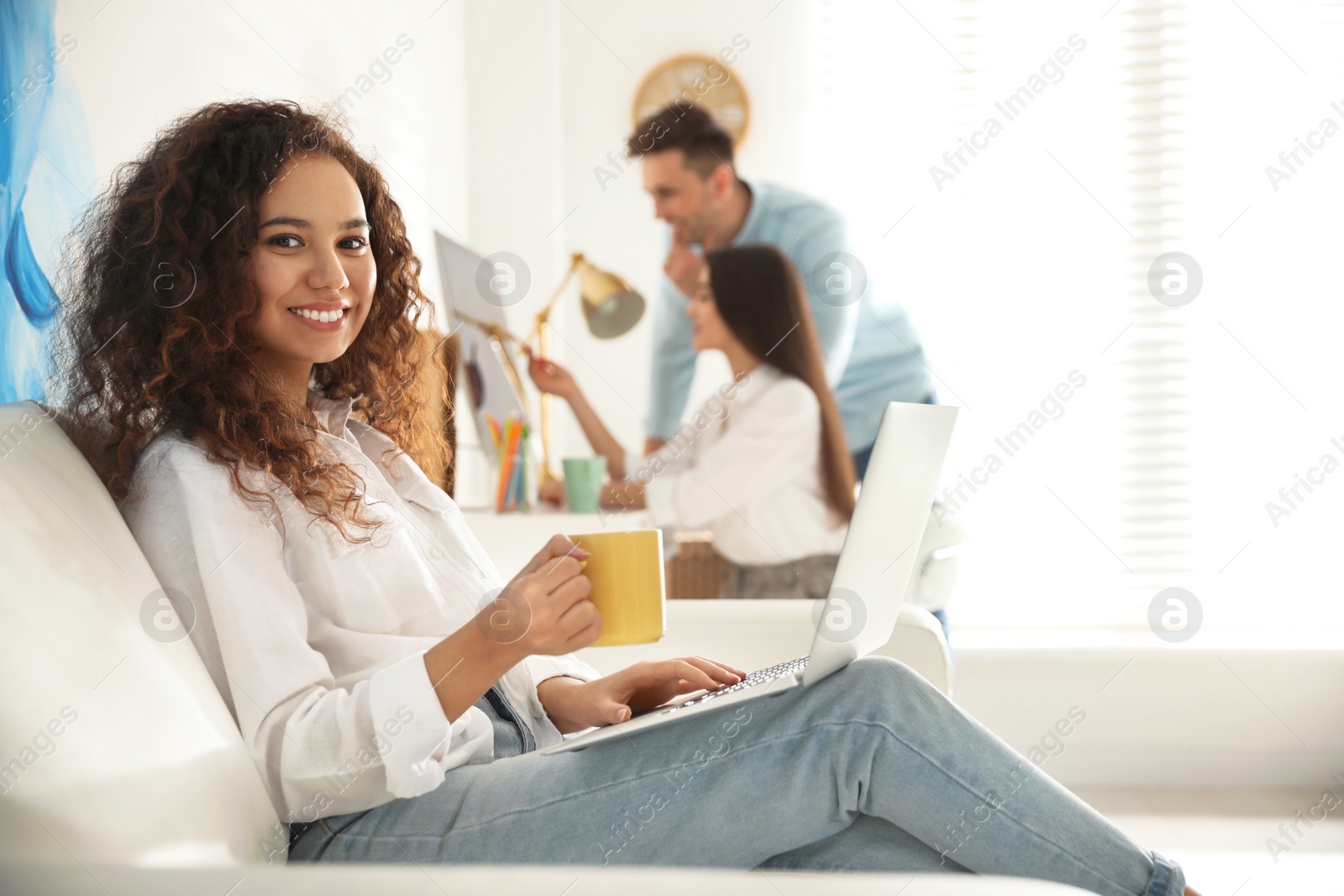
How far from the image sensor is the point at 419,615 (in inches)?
41.9

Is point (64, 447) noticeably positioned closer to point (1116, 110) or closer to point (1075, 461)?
point (1075, 461)

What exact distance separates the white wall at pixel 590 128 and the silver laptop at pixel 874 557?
90.2 inches

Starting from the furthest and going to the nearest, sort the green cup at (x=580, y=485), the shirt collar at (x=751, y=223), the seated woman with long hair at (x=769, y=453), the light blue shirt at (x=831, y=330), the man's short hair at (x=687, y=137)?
the man's short hair at (x=687, y=137)
the shirt collar at (x=751, y=223)
the light blue shirt at (x=831, y=330)
the green cup at (x=580, y=485)
the seated woman with long hair at (x=769, y=453)

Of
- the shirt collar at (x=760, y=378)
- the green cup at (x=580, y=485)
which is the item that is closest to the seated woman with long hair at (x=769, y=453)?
the shirt collar at (x=760, y=378)

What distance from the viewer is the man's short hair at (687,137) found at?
125 inches

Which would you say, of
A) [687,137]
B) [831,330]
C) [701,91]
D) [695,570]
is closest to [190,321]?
[695,570]

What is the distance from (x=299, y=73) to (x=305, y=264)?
1085mm

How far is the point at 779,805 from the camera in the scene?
897 mm

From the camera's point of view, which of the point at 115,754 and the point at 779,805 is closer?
the point at 115,754

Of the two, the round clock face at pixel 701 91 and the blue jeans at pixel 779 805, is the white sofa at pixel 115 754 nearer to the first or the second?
the blue jeans at pixel 779 805

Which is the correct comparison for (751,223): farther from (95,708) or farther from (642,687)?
(95,708)

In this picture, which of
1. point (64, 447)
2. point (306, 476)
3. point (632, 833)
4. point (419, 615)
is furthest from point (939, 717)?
point (64, 447)

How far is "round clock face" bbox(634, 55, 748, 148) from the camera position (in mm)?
3215

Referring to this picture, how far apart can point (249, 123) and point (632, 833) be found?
0.85 meters
